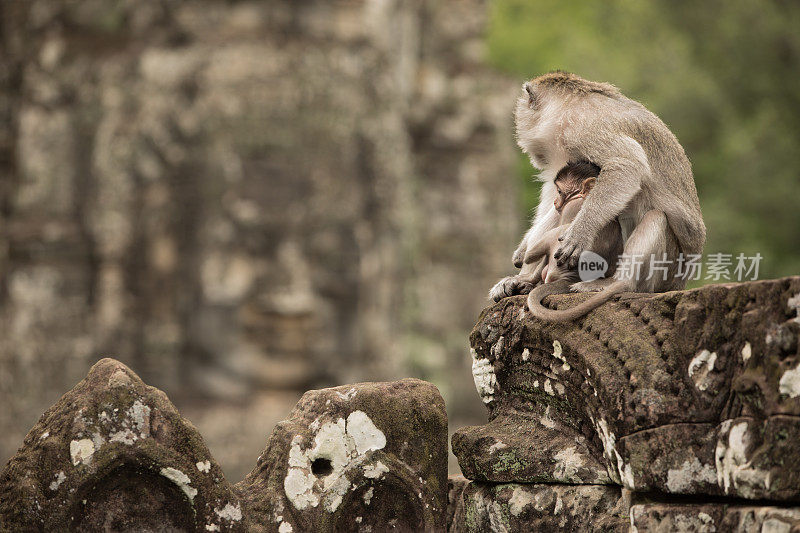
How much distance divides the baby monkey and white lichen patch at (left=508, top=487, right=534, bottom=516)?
2.09ft

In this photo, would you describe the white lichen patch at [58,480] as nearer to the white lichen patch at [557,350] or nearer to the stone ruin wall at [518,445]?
the stone ruin wall at [518,445]

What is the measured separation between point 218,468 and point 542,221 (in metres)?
1.53

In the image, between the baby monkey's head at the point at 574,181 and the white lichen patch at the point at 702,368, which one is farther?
the baby monkey's head at the point at 574,181

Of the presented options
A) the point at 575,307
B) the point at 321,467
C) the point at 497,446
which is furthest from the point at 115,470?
the point at 575,307

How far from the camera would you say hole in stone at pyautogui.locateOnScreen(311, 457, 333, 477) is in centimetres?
362

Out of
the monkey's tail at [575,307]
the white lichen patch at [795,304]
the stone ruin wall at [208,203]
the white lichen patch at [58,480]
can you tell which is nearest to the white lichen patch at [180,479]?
the white lichen patch at [58,480]

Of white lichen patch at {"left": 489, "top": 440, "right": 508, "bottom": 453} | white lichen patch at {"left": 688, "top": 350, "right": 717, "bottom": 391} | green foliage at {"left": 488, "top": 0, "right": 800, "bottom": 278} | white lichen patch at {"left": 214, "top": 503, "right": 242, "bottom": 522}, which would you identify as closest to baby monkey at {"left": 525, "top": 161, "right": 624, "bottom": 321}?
white lichen patch at {"left": 489, "top": 440, "right": 508, "bottom": 453}

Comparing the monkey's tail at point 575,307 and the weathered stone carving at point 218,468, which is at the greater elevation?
the monkey's tail at point 575,307

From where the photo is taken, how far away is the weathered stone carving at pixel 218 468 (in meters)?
3.35

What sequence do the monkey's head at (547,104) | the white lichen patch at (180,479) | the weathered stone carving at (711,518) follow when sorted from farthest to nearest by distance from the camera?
the monkey's head at (547,104), the white lichen patch at (180,479), the weathered stone carving at (711,518)

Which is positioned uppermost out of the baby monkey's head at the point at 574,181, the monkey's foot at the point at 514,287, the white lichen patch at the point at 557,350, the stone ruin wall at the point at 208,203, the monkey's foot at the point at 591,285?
the baby monkey's head at the point at 574,181

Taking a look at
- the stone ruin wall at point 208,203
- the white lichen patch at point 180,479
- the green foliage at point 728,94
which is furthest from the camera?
the green foliage at point 728,94

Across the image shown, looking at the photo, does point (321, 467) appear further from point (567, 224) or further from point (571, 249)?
point (567, 224)

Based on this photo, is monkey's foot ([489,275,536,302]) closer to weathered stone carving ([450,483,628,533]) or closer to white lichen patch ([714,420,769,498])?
weathered stone carving ([450,483,628,533])
